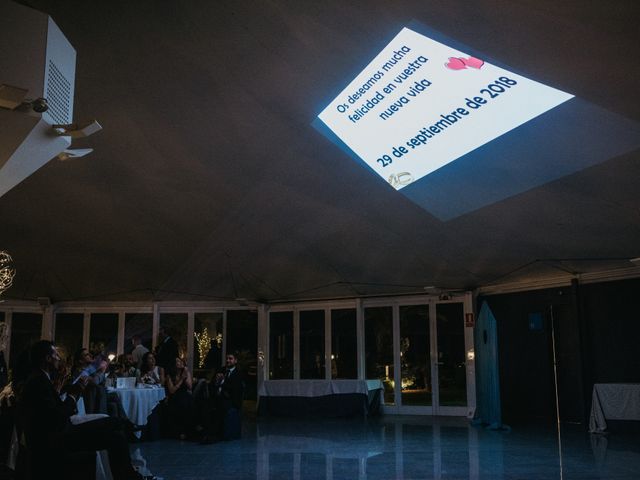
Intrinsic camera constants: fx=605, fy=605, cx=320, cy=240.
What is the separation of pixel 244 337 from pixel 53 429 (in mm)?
9991

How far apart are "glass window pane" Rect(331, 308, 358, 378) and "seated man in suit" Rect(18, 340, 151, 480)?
28.7 ft

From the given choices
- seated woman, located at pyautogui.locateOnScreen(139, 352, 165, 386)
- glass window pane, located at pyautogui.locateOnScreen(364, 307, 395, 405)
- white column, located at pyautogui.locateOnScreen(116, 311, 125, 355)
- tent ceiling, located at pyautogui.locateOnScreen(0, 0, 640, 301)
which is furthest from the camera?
white column, located at pyautogui.locateOnScreen(116, 311, 125, 355)

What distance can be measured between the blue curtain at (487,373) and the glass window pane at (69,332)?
8.78m

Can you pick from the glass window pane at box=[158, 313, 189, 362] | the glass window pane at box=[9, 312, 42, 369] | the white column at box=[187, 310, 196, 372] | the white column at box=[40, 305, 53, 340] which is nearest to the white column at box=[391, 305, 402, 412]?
the white column at box=[187, 310, 196, 372]

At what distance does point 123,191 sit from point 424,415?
6.83m

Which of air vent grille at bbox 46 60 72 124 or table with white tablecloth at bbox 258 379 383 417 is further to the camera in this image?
table with white tablecloth at bbox 258 379 383 417

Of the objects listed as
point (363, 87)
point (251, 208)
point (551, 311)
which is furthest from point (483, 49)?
point (551, 311)

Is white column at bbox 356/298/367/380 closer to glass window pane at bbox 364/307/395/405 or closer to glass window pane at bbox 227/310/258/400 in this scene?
glass window pane at bbox 364/307/395/405

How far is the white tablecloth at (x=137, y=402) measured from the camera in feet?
23.9

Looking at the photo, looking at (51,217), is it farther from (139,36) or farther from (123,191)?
(139,36)

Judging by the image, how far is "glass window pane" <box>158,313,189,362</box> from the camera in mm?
13484

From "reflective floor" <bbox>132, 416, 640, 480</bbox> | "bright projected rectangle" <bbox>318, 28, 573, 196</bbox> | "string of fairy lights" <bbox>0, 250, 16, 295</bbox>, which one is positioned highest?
"bright projected rectangle" <bbox>318, 28, 573, 196</bbox>

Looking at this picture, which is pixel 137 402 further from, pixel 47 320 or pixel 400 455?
pixel 47 320

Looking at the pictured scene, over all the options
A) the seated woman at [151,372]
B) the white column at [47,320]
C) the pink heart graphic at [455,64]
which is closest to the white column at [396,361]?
the seated woman at [151,372]
